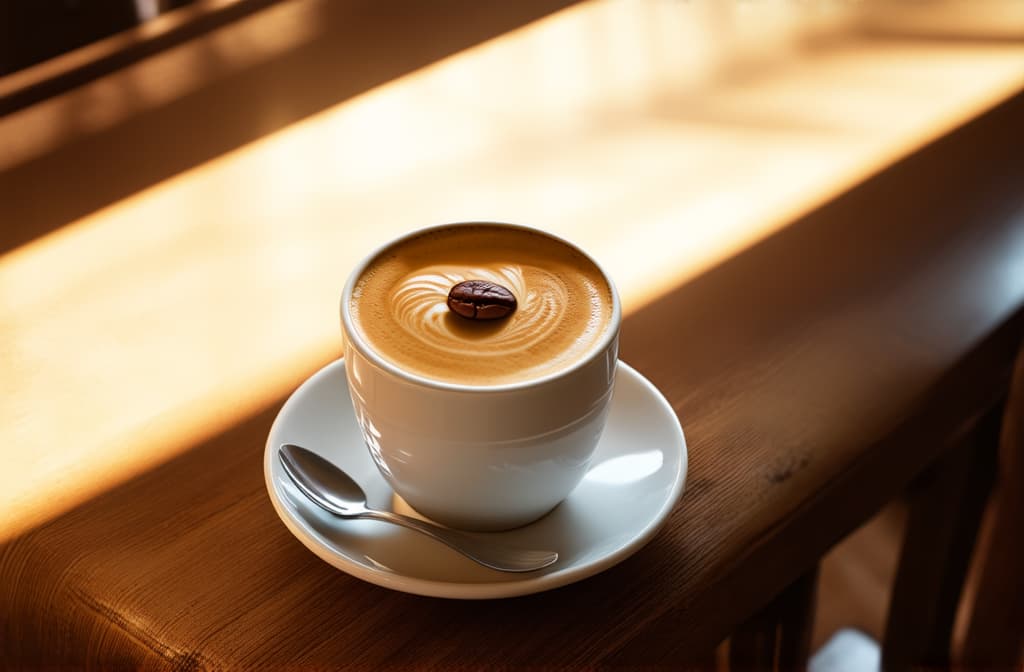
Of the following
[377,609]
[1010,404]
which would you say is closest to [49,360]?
[377,609]

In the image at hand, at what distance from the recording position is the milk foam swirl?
50 cm

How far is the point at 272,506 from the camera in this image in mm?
541

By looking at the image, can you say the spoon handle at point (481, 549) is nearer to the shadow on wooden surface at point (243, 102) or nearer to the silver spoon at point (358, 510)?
the silver spoon at point (358, 510)

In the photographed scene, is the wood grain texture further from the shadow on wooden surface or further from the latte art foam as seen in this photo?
the shadow on wooden surface

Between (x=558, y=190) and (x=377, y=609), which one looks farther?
(x=558, y=190)

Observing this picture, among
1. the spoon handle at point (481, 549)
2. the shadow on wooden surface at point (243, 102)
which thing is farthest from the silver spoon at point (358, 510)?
the shadow on wooden surface at point (243, 102)

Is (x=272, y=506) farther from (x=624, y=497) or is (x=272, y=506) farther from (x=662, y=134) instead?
(x=662, y=134)

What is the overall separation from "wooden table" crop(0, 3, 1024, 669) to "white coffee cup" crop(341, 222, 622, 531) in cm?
4

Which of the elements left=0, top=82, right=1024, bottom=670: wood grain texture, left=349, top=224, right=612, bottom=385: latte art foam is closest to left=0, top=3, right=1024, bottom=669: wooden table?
left=0, top=82, right=1024, bottom=670: wood grain texture

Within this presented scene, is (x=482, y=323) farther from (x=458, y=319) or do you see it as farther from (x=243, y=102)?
(x=243, y=102)

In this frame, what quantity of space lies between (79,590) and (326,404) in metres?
0.15

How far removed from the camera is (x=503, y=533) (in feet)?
1.71

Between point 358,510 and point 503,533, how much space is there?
2.7 inches

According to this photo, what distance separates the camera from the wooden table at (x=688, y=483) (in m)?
0.48
